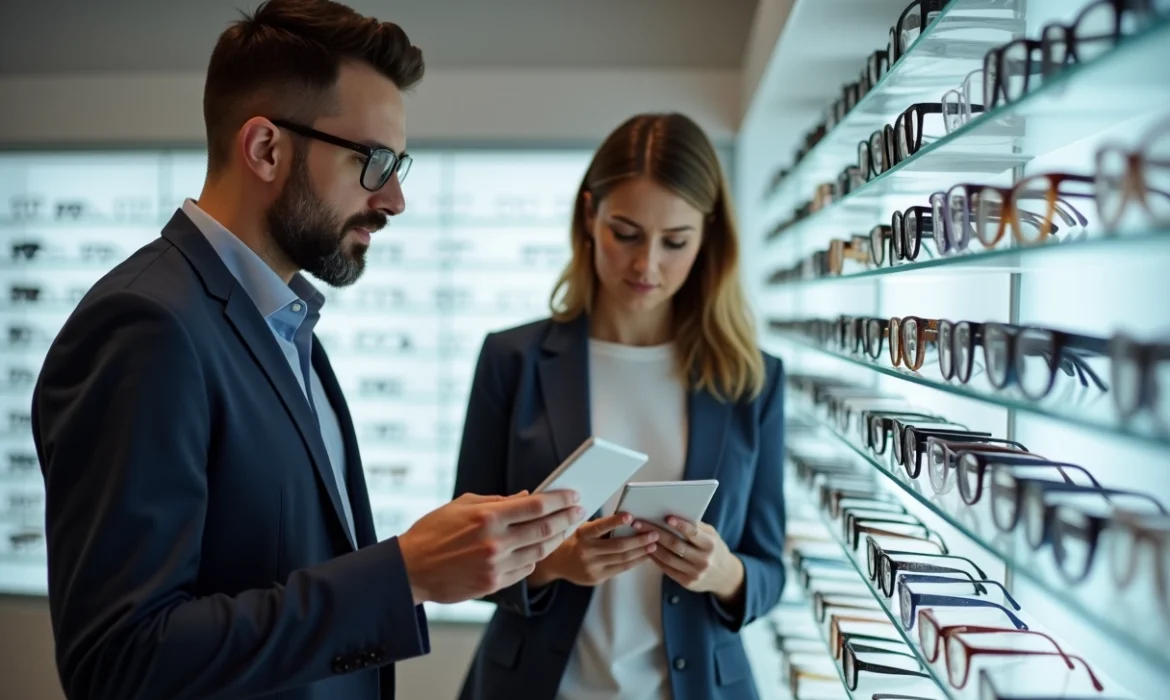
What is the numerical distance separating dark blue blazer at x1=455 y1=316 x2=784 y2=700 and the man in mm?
391

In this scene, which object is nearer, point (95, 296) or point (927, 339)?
point (95, 296)

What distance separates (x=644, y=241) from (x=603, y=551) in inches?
26.3

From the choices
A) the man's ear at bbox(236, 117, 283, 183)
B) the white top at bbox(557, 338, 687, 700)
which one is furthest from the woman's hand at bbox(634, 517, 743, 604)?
the man's ear at bbox(236, 117, 283, 183)

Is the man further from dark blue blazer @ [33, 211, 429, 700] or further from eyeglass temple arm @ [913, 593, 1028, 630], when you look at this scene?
eyeglass temple arm @ [913, 593, 1028, 630]

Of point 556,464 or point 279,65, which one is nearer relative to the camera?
point 279,65

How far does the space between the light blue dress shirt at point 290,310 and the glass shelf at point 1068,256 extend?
95cm

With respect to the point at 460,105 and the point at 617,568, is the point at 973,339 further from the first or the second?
the point at 460,105

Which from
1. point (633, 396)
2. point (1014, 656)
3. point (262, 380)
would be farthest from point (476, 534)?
point (633, 396)

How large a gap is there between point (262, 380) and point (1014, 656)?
41.4 inches

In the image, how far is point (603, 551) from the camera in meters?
1.72

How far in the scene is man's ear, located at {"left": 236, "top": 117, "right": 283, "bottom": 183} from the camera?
1.40 metres

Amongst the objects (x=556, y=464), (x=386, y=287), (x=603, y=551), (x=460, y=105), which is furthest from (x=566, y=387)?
(x=386, y=287)

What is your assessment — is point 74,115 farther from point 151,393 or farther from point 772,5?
point 151,393

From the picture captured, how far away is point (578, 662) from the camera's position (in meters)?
1.91
